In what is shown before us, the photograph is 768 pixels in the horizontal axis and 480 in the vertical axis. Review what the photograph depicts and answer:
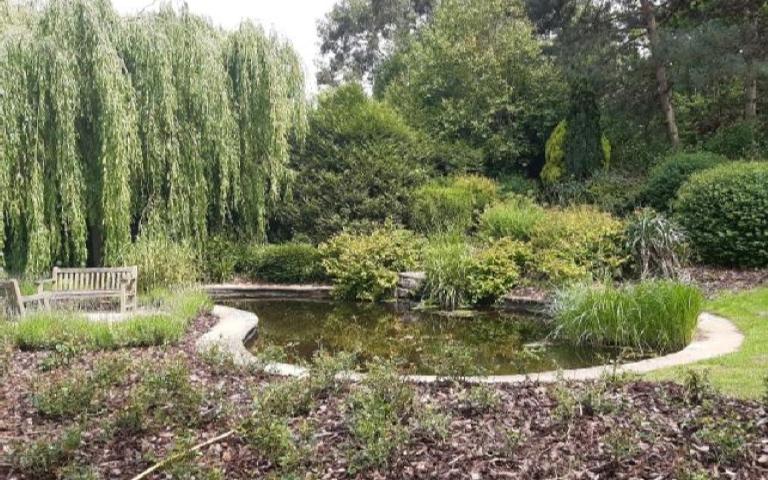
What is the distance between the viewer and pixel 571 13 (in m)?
16.9

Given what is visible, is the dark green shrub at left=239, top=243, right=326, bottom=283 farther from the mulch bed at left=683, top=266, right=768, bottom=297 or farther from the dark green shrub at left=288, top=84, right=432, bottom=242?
the mulch bed at left=683, top=266, right=768, bottom=297

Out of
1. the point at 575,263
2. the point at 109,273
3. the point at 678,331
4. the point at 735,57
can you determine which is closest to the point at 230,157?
the point at 109,273

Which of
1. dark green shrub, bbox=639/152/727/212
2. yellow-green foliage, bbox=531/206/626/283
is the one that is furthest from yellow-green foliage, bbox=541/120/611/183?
yellow-green foliage, bbox=531/206/626/283

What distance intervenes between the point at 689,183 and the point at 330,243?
6.13 m

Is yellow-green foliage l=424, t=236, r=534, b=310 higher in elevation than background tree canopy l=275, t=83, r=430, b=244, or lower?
lower

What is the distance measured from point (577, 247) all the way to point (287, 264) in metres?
5.06

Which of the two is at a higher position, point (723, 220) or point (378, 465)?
point (723, 220)

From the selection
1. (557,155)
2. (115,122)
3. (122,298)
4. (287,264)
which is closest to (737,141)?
(557,155)

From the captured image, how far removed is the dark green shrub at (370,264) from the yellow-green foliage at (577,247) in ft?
7.12

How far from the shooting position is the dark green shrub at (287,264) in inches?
466

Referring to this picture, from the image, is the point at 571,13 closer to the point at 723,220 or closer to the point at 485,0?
the point at 485,0

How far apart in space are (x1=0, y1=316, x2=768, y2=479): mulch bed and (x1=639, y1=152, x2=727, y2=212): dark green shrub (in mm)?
9271

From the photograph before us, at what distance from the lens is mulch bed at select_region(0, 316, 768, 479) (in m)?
3.30

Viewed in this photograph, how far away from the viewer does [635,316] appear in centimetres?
657
